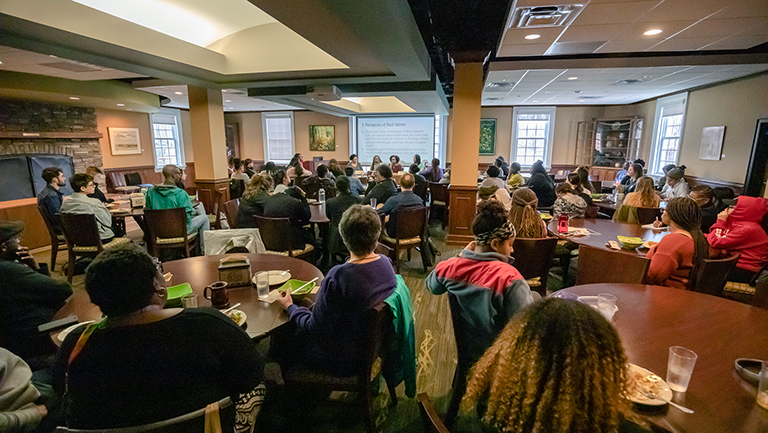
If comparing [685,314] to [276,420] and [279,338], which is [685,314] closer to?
[279,338]

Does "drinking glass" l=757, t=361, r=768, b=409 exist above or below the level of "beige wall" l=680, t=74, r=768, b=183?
below

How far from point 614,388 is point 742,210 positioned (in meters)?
3.15

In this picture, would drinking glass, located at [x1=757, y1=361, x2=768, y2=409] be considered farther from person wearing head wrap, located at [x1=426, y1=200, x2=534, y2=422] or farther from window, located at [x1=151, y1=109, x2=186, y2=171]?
window, located at [x1=151, y1=109, x2=186, y2=171]

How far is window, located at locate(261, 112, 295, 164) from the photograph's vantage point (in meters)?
13.1

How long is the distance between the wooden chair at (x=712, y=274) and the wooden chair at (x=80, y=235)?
4725 mm

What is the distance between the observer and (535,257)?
2.61 metres

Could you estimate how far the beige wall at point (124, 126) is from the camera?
30.1ft

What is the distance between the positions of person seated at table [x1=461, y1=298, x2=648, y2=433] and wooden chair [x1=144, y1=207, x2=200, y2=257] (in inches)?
150

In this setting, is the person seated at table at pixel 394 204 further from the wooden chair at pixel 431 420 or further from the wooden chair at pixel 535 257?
the wooden chair at pixel 431 420

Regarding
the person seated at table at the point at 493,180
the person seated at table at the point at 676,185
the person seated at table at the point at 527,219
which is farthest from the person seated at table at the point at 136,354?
the person seated at table at the point at 676,185

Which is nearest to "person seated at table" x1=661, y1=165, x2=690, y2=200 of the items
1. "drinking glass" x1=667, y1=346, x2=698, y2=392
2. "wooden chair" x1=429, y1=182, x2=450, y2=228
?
"wooden chair" x1=429, y1=182, x2=450, y2=228

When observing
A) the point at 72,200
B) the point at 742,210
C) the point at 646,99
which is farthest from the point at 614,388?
the point at 646,99

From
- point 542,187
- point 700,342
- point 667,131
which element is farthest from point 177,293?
point 667,131

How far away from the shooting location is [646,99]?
9.15 meters
